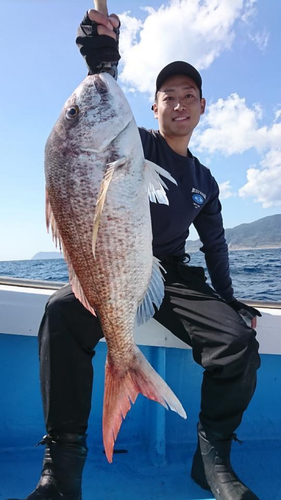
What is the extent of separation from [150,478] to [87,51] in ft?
8.50

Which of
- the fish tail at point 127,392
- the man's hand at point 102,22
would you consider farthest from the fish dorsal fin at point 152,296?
the man's hand at point 102,22

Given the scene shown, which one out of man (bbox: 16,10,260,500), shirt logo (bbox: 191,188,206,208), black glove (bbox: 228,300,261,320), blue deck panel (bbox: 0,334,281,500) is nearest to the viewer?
man (bbox: 16,10,260,500)

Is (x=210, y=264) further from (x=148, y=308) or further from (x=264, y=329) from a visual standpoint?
(x=148, y=308)

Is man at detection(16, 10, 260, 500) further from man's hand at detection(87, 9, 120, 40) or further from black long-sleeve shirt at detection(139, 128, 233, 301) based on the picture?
black long-sleeve shirt at detection(139, 128, 233, 301)

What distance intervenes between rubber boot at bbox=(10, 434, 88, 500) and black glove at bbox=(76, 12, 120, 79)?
80.1 inches

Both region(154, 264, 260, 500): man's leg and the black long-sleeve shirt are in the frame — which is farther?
the black long-sleeve shirt

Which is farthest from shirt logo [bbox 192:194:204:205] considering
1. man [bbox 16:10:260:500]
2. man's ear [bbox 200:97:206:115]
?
man's ear [bbox 200:97:206:115]

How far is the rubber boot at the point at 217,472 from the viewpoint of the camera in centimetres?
189

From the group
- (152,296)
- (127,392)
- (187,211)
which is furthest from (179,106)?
(127,392)

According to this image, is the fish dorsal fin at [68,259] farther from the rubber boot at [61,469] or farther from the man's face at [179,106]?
the man's face at [179,106]

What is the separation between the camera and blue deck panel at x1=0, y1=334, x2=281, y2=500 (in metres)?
2.29

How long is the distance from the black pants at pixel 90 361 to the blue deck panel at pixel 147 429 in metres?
0.55

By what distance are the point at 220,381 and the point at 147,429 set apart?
1.01 meters

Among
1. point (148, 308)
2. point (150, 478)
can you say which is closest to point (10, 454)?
point (150, 478)
